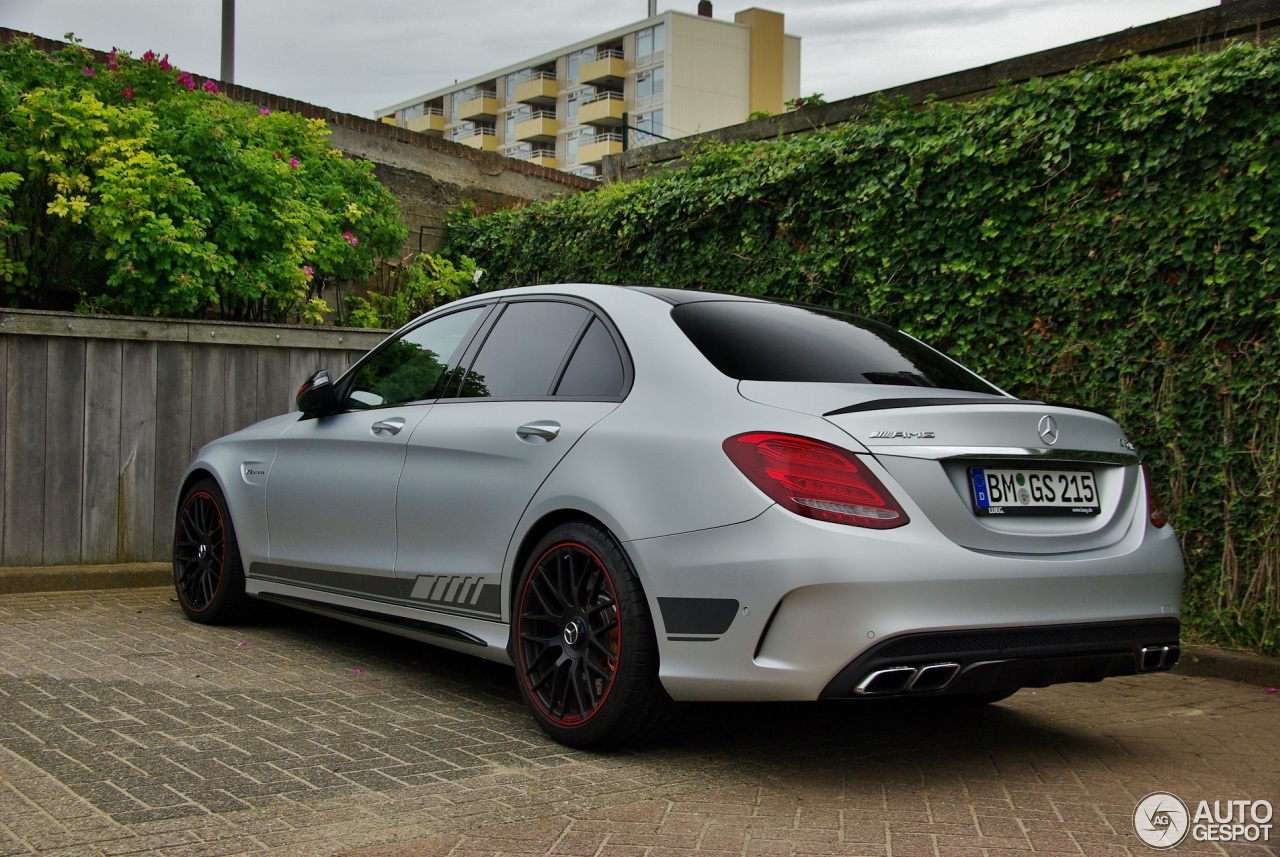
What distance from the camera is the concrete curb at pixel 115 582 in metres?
5.93

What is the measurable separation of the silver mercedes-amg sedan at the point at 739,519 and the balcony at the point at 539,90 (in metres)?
82.6

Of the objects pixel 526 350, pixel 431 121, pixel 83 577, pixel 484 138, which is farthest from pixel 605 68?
pixel 526 350

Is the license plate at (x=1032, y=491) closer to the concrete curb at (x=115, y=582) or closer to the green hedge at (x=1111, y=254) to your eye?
the green hedge at (x=1111, y=254)

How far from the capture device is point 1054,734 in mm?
4664

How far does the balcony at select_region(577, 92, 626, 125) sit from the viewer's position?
259 ft

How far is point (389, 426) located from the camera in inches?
209

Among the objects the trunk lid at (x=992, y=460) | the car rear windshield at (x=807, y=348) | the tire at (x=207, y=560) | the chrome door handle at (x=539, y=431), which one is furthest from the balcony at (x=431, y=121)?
the trunk lid at (x=992, y=460)

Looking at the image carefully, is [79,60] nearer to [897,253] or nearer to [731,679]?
[897,253]

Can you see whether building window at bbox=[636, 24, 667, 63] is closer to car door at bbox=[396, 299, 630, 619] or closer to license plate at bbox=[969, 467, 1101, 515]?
car door at bbox=[396, 299, 630, 619]

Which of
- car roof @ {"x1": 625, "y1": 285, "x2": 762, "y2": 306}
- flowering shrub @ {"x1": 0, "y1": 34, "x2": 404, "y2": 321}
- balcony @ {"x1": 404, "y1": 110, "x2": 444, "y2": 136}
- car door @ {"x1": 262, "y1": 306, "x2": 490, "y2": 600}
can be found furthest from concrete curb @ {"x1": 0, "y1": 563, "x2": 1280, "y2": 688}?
balcony @ {"x1": 404, "y1": 110, "x2": 444, "y2": 136}

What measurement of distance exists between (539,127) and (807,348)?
83.4 metres

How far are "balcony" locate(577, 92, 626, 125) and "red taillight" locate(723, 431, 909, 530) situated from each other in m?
76.6

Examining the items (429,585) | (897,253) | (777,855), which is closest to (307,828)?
(777,855)

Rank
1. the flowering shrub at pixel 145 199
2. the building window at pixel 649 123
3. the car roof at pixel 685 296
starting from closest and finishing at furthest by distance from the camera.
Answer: the car roof at pixel 685 296, the flowering shrub at pixel 145 199, the building window at pixel 649 123
